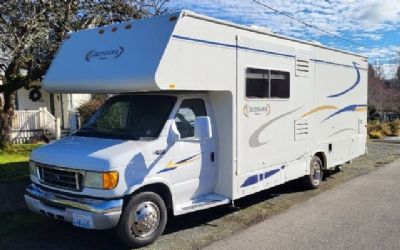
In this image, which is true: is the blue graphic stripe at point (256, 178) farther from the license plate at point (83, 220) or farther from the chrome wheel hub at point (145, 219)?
the license plate at point (83, 220)

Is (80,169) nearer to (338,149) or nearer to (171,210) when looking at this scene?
(171,210)

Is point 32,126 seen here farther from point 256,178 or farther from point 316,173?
point 256,178

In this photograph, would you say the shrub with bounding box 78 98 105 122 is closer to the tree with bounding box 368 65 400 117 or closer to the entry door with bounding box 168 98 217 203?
the entry door with bounding box 168 98 217 203

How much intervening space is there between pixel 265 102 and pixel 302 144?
5.78 feet

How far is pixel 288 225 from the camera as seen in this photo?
7410mm

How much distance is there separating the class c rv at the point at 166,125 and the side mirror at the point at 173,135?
14 mm

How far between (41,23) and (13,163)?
143 inches

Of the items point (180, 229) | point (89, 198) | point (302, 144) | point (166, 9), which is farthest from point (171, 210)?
point (166, 9)

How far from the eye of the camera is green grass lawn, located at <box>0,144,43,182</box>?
10514 mm

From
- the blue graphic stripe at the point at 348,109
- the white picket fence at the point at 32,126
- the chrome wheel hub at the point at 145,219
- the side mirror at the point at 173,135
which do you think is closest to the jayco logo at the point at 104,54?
the side mirror at the point at 173,135

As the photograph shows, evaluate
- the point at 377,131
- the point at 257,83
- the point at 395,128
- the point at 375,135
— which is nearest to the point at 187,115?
the point at 257,83

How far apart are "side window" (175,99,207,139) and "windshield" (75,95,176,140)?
185 mm

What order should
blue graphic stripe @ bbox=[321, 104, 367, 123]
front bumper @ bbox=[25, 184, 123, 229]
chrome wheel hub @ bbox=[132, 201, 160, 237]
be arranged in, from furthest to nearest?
blue graphic stripe @ bbox=[321, 104, 367, 123] < chrome wheel hub @ bbox=[132, 201, 160, 237] < front bumper @ bbox=[25, 184, 123, 229]

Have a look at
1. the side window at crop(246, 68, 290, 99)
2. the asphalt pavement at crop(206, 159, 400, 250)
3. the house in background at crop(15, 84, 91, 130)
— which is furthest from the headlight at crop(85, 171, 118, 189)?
the house in background at crop(15, 84, 91, 130)
